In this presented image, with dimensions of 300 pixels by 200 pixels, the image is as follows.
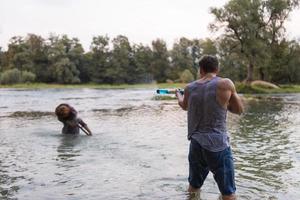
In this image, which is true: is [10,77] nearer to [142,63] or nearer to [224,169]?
[142,63]

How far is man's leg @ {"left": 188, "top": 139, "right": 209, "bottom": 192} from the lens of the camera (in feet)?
25.3

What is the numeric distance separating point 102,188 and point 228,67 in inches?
3598

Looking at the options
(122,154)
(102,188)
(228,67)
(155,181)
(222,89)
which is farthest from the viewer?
(228,67)

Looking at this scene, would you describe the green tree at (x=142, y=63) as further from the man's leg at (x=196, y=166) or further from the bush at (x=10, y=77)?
the man's leg at (x=196, y=166)

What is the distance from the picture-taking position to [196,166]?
7.92m

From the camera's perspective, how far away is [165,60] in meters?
137

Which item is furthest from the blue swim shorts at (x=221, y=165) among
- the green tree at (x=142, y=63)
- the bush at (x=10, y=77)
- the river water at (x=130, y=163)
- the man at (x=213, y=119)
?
the green tree at (x=142, y=63)

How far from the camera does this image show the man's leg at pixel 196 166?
25.3 feet

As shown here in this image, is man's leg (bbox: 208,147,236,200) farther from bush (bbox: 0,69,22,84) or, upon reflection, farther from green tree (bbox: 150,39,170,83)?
green tree (bbox: 150,39,170,83)

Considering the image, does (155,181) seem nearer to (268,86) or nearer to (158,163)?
(158,163)

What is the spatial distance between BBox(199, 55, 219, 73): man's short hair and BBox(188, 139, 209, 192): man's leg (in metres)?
1.18

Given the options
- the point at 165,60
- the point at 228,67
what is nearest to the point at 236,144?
the point at 228,67

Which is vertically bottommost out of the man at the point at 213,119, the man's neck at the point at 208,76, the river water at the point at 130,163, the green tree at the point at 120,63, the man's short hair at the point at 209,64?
the river water at the point at 130,163

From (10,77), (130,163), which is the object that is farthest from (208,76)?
(10,77)
